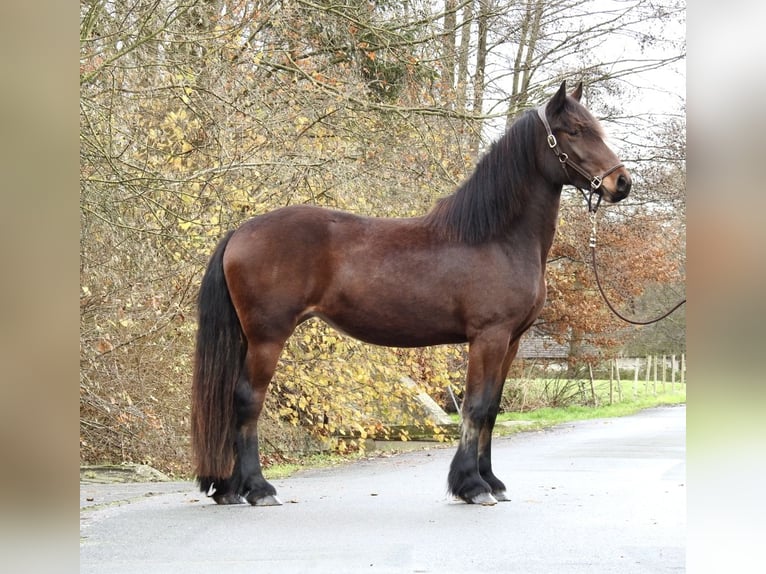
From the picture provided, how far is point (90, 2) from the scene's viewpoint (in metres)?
7.43

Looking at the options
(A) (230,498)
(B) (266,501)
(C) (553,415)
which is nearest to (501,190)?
(B) (266,501)

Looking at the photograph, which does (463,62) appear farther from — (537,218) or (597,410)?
(537,218)

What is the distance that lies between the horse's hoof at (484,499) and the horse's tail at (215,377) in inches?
63.0

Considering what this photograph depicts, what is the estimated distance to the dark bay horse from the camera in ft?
19.0

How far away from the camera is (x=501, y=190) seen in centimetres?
594

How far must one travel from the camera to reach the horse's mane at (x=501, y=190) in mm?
5930

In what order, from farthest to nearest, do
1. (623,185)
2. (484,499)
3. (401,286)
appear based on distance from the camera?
(401,286), (484,499), (623,185)

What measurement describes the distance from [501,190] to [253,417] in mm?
2223

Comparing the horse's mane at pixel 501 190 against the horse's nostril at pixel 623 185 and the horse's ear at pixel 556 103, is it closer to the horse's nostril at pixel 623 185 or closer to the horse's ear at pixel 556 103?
the horse's ear at pixel 556 103

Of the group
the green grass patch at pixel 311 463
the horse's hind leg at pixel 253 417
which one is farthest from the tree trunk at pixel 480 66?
the horse's hind leg at pixel 253 417

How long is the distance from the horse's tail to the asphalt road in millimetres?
328
